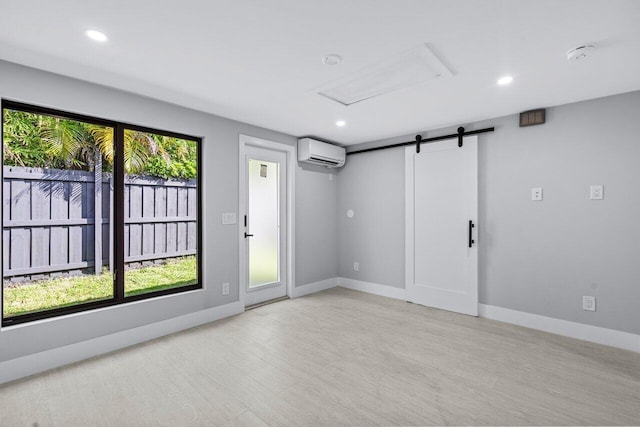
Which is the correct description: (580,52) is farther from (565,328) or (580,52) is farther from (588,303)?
(565,328)

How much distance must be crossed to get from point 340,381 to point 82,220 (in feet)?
8.93

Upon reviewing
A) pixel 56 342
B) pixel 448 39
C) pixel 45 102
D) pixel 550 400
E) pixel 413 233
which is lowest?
pixel 550 400

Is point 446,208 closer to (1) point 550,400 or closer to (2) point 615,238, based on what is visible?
(2) point 615,238

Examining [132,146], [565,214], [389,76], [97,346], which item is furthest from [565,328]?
[132,146]

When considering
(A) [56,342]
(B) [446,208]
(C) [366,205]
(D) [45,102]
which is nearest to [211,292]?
(A) [56,342]

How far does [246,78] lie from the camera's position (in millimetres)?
2590

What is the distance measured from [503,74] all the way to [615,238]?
200cm

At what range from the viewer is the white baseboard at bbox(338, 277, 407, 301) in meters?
4.49

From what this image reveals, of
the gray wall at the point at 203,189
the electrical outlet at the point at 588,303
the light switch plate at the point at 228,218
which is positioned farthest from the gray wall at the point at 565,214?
the light switch plate at the point at 228,218

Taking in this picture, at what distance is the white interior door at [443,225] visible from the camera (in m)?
3.79

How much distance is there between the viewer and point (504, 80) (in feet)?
8.48

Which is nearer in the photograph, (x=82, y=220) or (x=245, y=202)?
(x=82, y=220)

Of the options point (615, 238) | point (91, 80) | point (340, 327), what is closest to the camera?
point (91, 80)

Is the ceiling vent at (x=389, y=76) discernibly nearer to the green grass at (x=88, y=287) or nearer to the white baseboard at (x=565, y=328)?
the green grass at (x=88, y=287)
